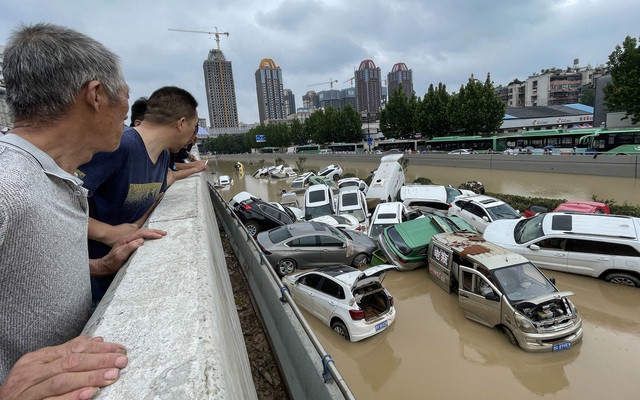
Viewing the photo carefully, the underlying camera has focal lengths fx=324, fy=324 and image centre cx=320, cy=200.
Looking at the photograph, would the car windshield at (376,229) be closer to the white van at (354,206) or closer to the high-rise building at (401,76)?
the white van at (354,206)

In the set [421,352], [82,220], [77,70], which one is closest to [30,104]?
[77,70]

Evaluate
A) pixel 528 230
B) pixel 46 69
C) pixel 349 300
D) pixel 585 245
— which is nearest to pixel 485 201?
pixel 528 230

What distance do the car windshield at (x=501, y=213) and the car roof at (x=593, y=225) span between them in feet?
8.39

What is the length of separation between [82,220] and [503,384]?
241 inches

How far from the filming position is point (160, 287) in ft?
5.02

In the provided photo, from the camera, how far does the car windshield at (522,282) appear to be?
19.5ft

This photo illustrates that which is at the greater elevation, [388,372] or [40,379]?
[40,379]

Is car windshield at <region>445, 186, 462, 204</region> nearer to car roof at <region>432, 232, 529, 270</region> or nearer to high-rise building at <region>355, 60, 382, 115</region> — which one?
car roof at <region>432, 232, 529, 270</region>

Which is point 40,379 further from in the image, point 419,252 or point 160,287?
point 419,252

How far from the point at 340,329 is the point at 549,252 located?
5.94 metres

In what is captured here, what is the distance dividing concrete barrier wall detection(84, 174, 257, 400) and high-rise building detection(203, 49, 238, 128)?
502ft

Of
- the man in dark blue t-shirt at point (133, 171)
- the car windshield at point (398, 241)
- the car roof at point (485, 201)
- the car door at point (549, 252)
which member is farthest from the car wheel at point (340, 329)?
the car roof at point (485, 201)

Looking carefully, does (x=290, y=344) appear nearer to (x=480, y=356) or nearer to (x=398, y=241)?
(x=480, y=356)

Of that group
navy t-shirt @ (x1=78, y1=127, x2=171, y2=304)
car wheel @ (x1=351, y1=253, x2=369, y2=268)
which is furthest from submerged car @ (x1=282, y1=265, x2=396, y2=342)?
navy t-shirt @ (x1=78, y1=127, x2=171, y2=304)
